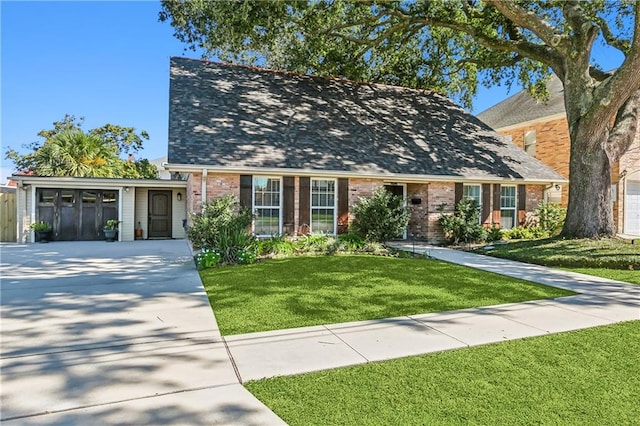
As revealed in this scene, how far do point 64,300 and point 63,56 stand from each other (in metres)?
13.4

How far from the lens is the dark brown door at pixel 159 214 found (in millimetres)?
15672

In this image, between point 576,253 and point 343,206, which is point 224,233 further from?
point 576,253

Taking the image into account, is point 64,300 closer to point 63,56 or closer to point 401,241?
point 401,241

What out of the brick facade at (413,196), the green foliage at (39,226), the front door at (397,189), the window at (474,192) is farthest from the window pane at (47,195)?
the window at (474,192)

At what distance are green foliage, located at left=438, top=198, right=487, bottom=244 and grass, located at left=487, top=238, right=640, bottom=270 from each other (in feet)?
4.51

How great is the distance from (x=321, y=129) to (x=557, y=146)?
502 inches

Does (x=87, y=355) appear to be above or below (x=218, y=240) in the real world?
below

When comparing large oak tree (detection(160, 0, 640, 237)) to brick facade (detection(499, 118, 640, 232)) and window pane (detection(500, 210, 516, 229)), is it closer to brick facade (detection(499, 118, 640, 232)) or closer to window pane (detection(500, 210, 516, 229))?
brick facade (detection(499, 118, 640, 232))

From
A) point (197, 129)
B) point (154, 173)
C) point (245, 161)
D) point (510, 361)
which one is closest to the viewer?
point (510, 361)

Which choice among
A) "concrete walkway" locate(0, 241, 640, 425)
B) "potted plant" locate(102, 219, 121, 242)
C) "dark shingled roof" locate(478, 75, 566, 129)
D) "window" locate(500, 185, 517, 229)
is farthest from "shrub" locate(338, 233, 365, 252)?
"dark shingled roof" locate(478, 75, 566, 129)

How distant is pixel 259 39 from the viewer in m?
13.3

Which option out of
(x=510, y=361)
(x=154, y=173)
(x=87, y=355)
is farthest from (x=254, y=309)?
(x=154, y=173)

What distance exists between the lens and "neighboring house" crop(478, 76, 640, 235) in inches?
696

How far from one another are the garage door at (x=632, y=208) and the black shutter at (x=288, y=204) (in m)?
16.0
